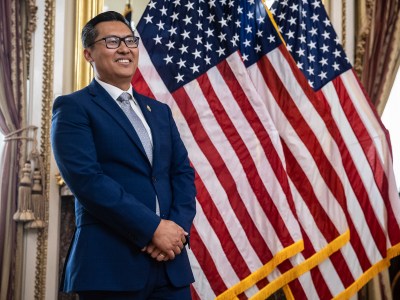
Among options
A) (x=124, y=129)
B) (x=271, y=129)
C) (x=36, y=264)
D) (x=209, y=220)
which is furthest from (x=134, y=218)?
(x=36, y=264)

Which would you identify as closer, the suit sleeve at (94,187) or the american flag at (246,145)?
the suit sleeve at (94,187)

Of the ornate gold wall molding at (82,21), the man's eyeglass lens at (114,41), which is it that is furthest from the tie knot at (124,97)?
the ornate gold wall molding at (82,21)

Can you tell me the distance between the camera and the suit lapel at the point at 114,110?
1.82 m

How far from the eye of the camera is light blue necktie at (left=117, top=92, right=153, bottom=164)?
188 centimetres

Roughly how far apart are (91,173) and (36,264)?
213 centimetres

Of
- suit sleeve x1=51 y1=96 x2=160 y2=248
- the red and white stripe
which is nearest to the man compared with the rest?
suit sleeve x1=51 y1=96 x2=160 y2=248

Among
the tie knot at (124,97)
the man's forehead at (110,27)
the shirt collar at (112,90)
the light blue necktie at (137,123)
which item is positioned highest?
the man's forehead at (110,27)

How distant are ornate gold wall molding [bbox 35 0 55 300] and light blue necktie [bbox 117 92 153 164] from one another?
1.84 metres

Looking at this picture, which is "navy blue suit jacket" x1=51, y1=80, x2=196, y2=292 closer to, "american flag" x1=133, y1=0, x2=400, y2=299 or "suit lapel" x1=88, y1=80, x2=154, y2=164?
"suit lapel" x1=88, y1=80, x2=154, y2=164

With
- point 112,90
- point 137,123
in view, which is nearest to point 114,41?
point 112,90

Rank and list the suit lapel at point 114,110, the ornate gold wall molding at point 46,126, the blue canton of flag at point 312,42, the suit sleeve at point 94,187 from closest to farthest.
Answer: the suit sleeve at point 94,187 → the suit lapel at point 114,110 → the blue canton of flag at point 312,42 → the ornate gold wall molding at point 46,126

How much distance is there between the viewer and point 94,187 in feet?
5.52

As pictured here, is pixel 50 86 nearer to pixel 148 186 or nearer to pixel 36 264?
pixel 36 264

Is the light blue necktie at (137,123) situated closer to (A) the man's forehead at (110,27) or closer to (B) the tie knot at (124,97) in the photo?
(B) the tie knot at (124,97)
